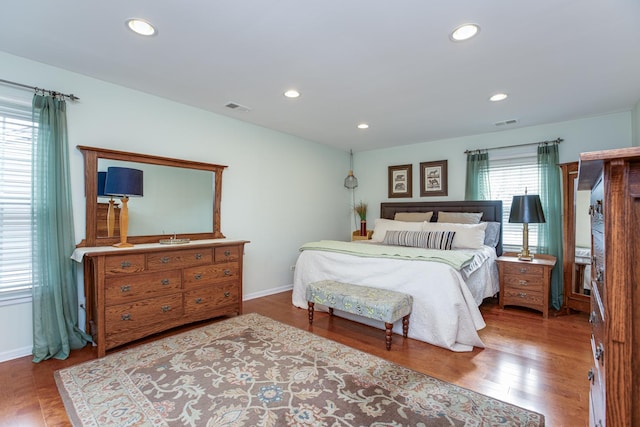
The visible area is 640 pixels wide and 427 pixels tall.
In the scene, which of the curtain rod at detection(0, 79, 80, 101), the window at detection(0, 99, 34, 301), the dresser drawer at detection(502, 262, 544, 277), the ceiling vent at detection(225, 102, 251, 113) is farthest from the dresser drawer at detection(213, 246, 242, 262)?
the dresser drawer at detection(502, 262, 544, 277)

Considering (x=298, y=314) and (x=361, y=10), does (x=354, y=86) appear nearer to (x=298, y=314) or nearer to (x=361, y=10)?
(x=361, y=10)

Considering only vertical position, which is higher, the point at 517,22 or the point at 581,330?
the point at 517,22

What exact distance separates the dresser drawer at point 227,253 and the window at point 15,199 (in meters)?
1.48

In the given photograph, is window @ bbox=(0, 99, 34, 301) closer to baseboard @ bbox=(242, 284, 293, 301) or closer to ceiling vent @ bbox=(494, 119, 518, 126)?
baseboard @ bbox=(242, 284, 293, 301)

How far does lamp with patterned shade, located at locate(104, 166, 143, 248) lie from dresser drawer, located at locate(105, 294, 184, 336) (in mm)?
545

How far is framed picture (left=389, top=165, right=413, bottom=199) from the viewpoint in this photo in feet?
17.4

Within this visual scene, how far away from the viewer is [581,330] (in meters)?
3.07

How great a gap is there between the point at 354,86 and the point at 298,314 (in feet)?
8.29

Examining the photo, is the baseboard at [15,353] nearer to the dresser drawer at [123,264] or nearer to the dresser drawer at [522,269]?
the dresser drawer at [123,264]

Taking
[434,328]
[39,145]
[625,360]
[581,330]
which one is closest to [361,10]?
[625,360]

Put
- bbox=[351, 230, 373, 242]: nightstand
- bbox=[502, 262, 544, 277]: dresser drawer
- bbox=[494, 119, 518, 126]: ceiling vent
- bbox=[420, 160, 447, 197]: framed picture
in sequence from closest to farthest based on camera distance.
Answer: bbox=[502, 262, 544, 277]: dresser drawer
bbox=[494, 119, 518, 126]: ceiling vent
bbox=[420, 160, 447, 197]: framed picture
bbox=[351, 230, 373, 242]: nightstand

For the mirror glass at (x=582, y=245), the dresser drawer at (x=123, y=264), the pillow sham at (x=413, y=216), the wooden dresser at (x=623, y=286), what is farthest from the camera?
the pillow sham at (x=413, y=216)

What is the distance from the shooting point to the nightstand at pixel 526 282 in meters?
3.50

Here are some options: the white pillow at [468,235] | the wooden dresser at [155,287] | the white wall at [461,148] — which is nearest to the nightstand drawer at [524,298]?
the white pillow at [468,235]
